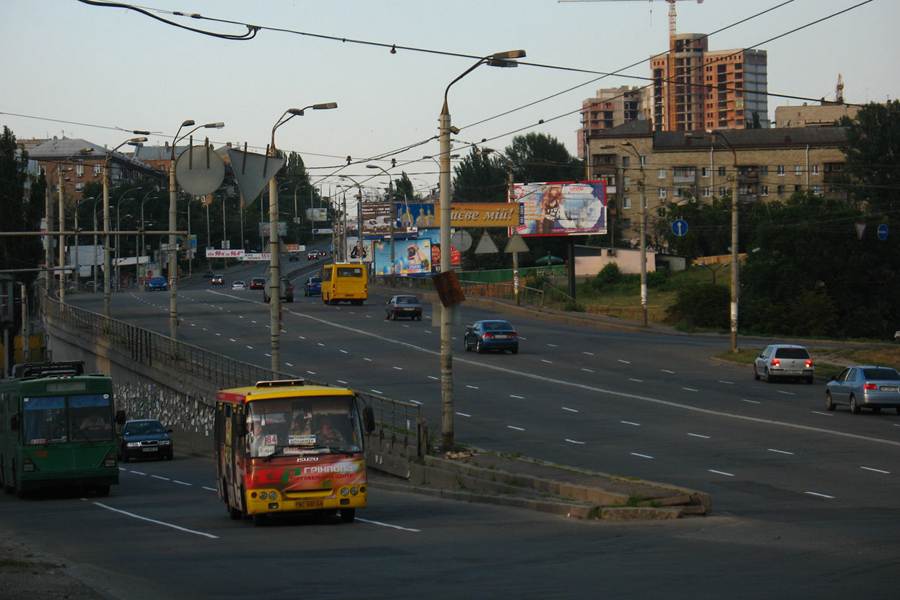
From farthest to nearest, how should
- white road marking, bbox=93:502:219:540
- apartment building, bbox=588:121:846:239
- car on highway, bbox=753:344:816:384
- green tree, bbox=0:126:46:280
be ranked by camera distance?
apartment building, bbox=588:121:846:239 < green tree, bbox=0:126:46:280 < car on highway, bbox=753:344:816:384 < white road marking, bbox=93:502:219:540

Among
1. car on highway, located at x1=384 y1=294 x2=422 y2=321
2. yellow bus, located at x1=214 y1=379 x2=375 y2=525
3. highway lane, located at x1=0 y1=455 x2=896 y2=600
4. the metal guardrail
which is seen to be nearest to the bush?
car on highway, located at x1=384 y1=294 x2=422 y2=321

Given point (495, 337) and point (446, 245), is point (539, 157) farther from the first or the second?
point (446, 245)

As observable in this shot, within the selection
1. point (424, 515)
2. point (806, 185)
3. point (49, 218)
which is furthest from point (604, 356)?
point (806, 185)

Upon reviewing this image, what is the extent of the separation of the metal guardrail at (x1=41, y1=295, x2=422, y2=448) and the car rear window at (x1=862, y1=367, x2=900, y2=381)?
534 inches

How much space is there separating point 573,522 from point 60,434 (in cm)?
1299

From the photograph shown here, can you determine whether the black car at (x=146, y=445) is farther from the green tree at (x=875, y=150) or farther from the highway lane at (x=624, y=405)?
the green tree at (x=875, y=150)

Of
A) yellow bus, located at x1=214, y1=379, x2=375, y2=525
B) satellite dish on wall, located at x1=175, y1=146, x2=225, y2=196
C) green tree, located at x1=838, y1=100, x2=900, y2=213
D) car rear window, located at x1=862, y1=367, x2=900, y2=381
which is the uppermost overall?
green tree, located at x1=838, y1=100, x2=900, y2=213

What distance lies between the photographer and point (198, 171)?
24359mm

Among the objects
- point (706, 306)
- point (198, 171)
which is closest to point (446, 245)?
point (198, 171)

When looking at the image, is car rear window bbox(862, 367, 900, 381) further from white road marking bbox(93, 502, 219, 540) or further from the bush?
the bush

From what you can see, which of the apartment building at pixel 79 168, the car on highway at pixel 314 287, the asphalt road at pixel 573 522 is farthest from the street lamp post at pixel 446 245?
the apartment building at pixel 79 168

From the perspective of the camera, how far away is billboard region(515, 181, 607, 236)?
3110 inches

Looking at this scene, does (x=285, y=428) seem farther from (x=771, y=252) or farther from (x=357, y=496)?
(x=771, y=252)

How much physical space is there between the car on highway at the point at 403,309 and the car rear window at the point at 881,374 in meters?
38.0
